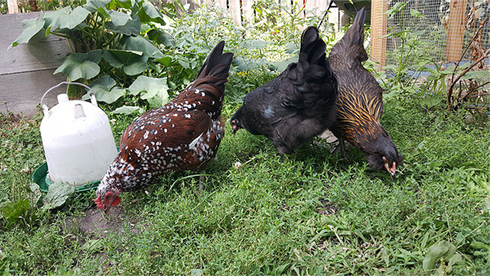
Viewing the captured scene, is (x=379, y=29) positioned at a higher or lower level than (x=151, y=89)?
higher

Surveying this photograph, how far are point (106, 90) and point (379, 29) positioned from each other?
171 inches

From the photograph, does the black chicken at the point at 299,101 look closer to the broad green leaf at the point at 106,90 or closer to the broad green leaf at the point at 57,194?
the broad green leaf at the point at 57,194

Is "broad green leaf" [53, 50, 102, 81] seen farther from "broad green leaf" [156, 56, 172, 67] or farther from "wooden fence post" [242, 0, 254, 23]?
"wooden fence post" [242, 0, 254, 23]

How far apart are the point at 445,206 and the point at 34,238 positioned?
9.20ft

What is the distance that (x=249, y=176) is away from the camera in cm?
266

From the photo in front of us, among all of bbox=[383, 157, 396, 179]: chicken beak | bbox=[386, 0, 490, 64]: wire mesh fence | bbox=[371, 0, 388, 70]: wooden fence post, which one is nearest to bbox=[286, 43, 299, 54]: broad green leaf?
bbox=[371, 0, 388, 70]: wooden fence post

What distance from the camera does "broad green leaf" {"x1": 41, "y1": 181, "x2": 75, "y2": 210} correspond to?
2.58 m

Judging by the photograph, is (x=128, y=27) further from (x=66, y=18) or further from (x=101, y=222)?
(x=101, y=222)

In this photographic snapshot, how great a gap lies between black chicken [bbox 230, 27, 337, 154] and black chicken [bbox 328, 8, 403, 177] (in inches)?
6.9

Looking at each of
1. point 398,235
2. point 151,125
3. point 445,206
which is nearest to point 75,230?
point 151,125

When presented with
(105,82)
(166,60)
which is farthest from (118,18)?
(105,82)

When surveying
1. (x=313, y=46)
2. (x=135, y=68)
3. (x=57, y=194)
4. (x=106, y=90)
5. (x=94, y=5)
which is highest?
(x=94, y=5)

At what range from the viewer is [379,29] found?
4781 millimetres

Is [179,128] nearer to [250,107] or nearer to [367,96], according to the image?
[250,107]
